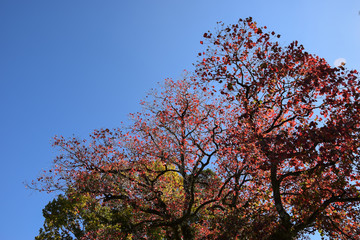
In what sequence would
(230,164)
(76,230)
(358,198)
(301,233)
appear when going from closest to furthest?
(358,198)
(301,233)
(230,164)
(76,230)

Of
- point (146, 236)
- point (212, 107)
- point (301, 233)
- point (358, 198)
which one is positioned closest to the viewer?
point (358, 198)

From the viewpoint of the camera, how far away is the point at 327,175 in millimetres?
13805

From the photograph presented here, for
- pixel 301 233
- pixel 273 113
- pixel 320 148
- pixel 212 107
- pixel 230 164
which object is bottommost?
pixel 301 233

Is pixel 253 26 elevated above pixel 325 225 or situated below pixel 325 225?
above

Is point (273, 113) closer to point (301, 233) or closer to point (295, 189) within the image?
point (295, 189)

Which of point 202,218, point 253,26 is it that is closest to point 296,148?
point 253,26

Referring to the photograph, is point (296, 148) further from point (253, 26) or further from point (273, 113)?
point (253, 26)

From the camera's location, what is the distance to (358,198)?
1145 centimetres

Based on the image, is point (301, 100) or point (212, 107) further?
point (212, 107)

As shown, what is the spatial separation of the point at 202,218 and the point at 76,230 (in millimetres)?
9916

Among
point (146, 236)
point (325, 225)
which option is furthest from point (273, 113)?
point (146, 236)

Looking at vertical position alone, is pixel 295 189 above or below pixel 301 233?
above

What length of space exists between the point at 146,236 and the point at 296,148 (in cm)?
1758

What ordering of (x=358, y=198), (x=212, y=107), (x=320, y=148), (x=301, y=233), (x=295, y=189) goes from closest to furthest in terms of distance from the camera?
(x=320, y=148) < (x=358, y=198) < (x=301, y=233) < (x=295, y=189) < (x=212, y=107)
